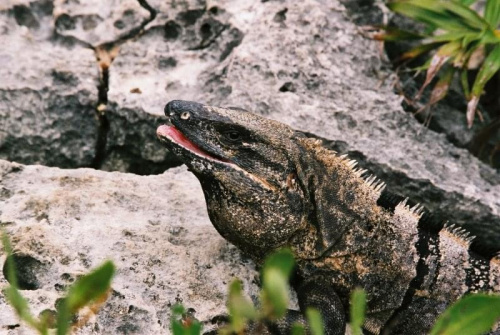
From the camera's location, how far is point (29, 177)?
13.5 ft

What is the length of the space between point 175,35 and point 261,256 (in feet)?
7.20

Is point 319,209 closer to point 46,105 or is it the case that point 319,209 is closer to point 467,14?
point 46,105

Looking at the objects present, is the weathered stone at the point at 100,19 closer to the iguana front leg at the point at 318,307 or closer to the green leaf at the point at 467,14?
the green leaf at the point at 467,14

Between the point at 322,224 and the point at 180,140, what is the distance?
0.78 meters

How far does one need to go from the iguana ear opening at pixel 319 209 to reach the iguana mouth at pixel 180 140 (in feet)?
1.30

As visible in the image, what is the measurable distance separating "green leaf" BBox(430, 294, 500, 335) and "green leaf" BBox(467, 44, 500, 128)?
138 inches

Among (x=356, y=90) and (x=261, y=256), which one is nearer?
(x=261, y=256)

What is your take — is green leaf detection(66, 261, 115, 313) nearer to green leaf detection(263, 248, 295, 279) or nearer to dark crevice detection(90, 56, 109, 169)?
green leaf detection(263, 248, 295, 279)

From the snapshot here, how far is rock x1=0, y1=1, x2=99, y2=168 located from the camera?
4801mm

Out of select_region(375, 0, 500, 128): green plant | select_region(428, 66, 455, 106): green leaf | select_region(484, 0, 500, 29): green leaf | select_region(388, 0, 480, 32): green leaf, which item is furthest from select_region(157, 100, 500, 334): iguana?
select_region(484, 0, 500, 29): green leaf

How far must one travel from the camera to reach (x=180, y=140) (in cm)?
356

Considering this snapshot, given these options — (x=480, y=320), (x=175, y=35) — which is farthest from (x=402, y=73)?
(x=480, y=320)

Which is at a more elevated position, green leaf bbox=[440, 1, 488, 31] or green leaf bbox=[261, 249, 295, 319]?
green leaf bbox=[261, 249, 295, 319]

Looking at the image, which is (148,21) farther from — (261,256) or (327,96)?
(261,256)
